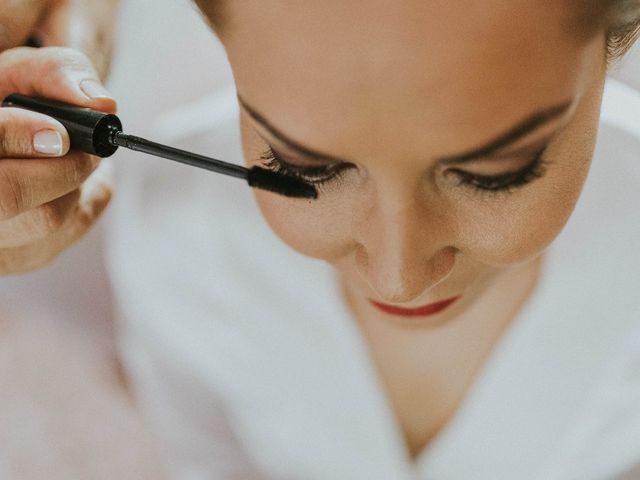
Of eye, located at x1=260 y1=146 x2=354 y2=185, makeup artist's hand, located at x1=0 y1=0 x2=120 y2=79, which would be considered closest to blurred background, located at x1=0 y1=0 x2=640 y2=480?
makeup artist's hand, located at x1=0 y1=0 x2=120 y2=79

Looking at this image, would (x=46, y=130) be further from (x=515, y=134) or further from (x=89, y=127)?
(x=515, y=134)

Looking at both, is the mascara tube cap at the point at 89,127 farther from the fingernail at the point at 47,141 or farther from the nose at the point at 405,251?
the nose at the point at 405,251

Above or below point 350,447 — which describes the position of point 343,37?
above

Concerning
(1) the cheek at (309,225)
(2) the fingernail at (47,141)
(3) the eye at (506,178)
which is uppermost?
(3) the eye at (506,178)

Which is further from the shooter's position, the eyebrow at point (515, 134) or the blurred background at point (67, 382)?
the blurred background at point (67, 382)

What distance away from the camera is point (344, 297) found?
0.89m

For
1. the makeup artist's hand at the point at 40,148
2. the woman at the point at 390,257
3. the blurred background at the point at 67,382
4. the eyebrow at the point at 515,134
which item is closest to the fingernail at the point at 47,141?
the makeup artist's hand at the point at 40,148

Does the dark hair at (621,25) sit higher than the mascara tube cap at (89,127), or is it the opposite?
the dark hair at (621,25)

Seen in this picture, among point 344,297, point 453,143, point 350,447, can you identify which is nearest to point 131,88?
point 344,297

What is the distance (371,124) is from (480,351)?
479 mm

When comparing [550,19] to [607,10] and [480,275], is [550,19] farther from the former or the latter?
[480,275]

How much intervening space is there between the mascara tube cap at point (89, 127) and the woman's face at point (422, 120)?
0.09 metres

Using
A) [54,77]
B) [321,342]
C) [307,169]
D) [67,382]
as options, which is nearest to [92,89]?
[54,77]

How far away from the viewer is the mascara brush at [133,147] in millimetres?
519
